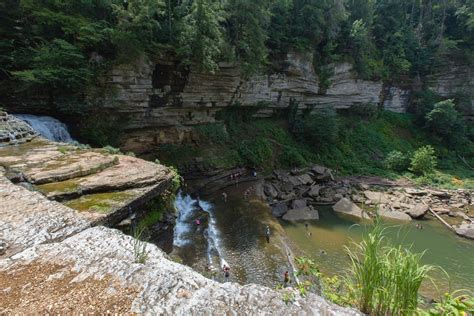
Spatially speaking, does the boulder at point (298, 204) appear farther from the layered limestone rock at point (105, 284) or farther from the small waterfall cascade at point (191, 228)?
the layered limestone rock at point (105, 284)

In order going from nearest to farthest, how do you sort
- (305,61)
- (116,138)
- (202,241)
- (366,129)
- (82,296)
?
(82,296), (202,241), (116,138), (305,61), (366,129)

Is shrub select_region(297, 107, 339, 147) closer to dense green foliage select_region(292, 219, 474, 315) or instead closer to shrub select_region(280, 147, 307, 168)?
shrub select_region(280, 147, 307, 168)

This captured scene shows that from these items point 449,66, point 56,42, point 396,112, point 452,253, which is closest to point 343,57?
point 396,112

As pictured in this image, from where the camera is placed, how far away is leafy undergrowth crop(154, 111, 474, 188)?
57.1 ft

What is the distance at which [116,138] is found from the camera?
14.0m

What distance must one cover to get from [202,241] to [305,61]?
1651cm

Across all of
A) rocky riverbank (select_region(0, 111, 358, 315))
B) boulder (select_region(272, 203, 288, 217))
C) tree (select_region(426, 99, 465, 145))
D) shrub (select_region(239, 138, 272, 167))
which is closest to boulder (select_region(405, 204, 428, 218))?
boulder (select_region(272, 203, 288, 217))

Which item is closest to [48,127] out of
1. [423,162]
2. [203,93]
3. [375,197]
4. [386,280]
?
[203,93]

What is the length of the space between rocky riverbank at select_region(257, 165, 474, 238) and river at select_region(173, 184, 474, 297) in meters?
0.85

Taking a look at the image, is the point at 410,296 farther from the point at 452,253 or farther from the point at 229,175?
the point at 229,175

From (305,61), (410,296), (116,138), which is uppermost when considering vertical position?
(305,61)

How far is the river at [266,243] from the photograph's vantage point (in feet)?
30.2

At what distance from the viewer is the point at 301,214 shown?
14.5 meters

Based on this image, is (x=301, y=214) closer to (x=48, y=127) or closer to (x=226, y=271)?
(x=226, y=271)
